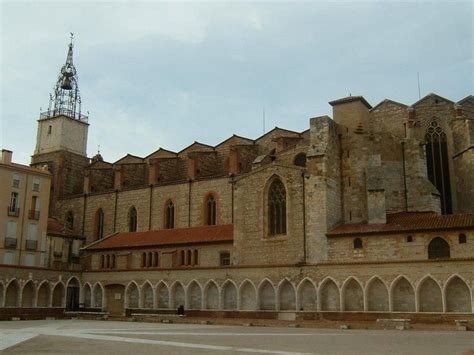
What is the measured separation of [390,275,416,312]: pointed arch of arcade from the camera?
3170 cm

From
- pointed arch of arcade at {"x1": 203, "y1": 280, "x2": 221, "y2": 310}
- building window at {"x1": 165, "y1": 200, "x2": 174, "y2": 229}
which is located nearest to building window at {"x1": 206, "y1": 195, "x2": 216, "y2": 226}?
building window at {"x1": 165, "y1": 200, "x2": 174, "y2": 229}

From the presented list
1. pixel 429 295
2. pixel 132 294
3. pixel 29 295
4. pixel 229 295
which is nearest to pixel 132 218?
pixel 132 294

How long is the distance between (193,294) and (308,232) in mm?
10281

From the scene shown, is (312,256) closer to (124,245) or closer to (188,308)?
(188,308)

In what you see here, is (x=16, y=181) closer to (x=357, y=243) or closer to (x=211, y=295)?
(x=211, y=295)

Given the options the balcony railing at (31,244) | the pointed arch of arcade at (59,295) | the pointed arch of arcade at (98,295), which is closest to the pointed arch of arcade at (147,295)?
the pointed arch of arcade at (98,295)

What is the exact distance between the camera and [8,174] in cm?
4631

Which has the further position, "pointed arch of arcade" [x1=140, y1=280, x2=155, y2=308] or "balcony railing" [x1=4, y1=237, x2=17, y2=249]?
"balcony railing" [x1=4, y1=237, x2=17, y2=249]

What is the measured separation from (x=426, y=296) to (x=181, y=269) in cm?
1791

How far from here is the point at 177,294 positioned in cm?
4116

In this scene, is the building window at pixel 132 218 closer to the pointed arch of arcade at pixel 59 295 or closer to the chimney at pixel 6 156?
the pointed arch of arcade at pixel 59 295

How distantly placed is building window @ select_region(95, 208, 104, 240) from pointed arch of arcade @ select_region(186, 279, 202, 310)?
1780 cm

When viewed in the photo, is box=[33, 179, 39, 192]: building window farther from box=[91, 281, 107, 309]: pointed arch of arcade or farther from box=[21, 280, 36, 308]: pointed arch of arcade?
box=[91, 281, 107, 309]: pointed arch of arcade

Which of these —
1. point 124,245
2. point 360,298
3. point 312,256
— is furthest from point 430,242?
point 124,245
